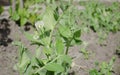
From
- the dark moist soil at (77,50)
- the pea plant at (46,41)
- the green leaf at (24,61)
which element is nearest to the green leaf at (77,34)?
the pea plant at (46,41)

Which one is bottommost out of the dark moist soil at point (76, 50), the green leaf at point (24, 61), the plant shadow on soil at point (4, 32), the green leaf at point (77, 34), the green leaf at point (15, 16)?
the dark moist soil at point (76, 50)

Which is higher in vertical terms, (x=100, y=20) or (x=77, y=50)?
(x=100, y=20)

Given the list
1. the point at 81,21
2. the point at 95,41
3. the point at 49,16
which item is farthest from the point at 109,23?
the point at 49,16

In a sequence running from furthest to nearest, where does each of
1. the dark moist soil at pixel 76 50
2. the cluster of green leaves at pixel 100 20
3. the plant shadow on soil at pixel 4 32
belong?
the cluster of green leaves at pixel 100 20 < the plant shadow on soil at pixel 4 32 < the dark moist soil at pixel 76 50

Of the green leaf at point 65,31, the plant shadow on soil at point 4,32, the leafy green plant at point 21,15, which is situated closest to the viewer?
the green leaf at point 65,31

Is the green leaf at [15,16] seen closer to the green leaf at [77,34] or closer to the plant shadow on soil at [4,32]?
the plant shadow on soil at [4,32]

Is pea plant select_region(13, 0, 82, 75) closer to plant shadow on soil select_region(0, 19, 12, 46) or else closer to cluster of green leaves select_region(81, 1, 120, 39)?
plant shadow on soil select_region(0, 19, 12, 46)

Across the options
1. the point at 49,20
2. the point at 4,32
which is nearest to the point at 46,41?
the point at 49,20

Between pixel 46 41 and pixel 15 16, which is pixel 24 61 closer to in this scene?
pixel 46 41

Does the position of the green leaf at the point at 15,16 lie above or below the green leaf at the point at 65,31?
below
